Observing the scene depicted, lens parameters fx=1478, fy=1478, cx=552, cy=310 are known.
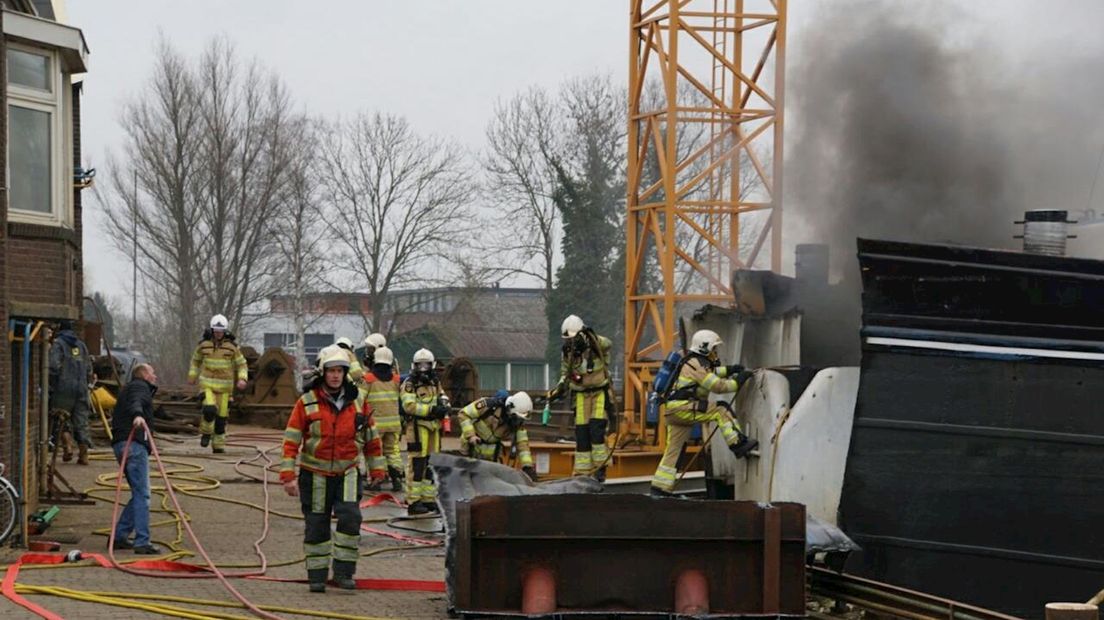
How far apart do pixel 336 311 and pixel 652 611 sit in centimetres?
4958

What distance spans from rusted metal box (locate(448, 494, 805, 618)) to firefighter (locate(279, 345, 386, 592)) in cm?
191

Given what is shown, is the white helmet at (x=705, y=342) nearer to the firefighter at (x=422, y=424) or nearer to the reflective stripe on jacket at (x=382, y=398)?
the firefighter at (x=422, y=424)

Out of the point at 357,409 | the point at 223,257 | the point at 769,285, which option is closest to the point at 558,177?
the point at 223,257

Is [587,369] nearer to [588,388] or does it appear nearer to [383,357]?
[588,388]

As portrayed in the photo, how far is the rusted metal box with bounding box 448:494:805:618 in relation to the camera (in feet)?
27.0

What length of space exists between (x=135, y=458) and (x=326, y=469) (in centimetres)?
233

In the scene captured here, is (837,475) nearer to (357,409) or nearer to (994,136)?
(357,409)

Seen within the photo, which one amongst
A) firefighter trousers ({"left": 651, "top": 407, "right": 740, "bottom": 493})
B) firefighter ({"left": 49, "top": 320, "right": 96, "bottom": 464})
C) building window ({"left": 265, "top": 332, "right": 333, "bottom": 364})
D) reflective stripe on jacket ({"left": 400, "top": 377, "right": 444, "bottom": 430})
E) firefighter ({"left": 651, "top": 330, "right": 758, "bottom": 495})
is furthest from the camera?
building window ({"left": 265, "top": 332, "right": 333, "bottom": 364})

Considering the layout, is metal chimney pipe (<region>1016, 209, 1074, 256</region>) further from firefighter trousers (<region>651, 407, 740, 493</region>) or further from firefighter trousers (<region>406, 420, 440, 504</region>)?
firefighter trousers (<region>406, 420, 440, 504</region>)

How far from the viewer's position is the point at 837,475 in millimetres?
10273

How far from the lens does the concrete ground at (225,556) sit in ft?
30.5

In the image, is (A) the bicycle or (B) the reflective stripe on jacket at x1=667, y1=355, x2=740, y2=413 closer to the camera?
(A) the bicycle

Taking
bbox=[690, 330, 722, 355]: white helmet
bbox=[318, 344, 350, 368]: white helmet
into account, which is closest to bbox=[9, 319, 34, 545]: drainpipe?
bbox=[318, 344, 350, 368]: white helmet

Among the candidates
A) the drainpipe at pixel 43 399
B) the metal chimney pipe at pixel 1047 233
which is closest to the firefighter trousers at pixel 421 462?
the drainpipe at pixel 43 399
